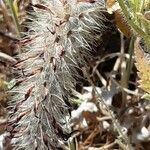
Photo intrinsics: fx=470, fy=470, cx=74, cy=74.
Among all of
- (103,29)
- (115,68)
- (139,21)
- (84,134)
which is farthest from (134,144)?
(139,21)

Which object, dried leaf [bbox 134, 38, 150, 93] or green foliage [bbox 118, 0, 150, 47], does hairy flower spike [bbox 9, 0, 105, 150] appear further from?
dried leaf [bbox 134, 38, 150, 93]

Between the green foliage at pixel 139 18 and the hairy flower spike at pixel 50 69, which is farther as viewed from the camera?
the hairy flower spike at pixel 50 69

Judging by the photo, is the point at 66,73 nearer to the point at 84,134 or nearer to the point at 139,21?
the point at 139,21

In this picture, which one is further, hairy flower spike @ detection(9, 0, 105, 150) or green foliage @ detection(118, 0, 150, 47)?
hairy flower spike @ detection(9, 0, 105, 150)

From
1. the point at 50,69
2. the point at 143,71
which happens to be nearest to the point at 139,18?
the point at 143,71

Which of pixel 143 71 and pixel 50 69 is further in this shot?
pixel 50 69

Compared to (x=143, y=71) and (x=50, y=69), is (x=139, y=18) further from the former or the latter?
(x=50, y=69)

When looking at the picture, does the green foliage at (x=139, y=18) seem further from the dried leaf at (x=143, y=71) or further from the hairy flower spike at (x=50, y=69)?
the hairy flower spike at (x=50, y=69)

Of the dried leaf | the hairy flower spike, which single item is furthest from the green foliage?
the hairy flower spike

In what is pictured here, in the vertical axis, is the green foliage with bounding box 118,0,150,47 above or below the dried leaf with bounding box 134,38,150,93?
above

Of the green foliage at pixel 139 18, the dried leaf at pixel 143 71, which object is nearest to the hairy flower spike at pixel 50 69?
the green foliage at pixel 139 18
